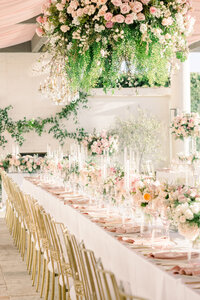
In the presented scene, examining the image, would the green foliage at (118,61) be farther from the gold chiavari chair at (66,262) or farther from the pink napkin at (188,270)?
the pink napkin at (188,270)

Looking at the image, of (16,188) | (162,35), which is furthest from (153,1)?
(16,188)

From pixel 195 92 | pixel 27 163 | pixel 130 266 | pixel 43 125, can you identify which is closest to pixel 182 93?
pixel 43 125

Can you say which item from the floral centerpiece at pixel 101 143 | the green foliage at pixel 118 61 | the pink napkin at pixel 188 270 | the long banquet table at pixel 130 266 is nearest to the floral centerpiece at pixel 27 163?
the floral centerpiece at pixel 101 143

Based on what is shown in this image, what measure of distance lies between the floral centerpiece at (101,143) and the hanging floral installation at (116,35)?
8949 mm

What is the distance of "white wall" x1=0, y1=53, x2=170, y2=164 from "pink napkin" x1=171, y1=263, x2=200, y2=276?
11.8 m

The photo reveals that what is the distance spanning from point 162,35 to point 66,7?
741mm

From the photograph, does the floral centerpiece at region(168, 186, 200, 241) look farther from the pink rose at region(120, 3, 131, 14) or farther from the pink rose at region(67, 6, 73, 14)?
the pink rose at region(67, 6, 73, 14)

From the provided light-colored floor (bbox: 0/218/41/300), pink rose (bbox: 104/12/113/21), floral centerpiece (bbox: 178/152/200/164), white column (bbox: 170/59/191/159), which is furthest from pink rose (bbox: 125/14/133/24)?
white column (bbox: 170/59/191/159)

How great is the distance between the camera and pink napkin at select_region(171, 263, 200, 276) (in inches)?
116

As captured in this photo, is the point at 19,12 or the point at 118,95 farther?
the point at 118,95

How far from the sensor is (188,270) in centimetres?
298

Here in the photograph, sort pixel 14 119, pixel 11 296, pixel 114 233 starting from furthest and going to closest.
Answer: pixel 14 119 < pixel 11 296 < pixel 114 233

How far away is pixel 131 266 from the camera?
11.6 ft

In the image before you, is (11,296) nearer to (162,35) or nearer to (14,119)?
(162,35)
